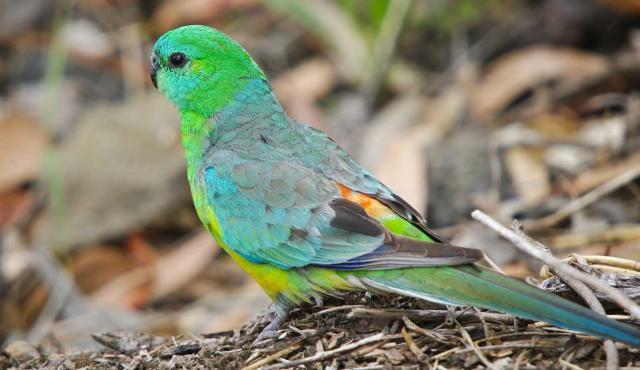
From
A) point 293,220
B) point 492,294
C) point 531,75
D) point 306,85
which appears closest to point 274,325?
point 293,220

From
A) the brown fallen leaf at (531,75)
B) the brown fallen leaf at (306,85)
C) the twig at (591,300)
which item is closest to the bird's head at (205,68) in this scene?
the twig at (591,300)

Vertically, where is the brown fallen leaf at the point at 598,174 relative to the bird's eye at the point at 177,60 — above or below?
above

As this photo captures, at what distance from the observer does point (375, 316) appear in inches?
147

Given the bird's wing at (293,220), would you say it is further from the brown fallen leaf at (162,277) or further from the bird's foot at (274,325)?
the brown fallen leaf at (162,277)

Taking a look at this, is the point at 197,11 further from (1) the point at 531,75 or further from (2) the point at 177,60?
(2) the point at 177,60

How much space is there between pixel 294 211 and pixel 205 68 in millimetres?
1251

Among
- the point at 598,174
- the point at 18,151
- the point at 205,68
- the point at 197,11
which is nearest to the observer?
the point at 205,68

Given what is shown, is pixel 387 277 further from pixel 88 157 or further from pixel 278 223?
pixel 88 157

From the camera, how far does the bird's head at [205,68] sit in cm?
494

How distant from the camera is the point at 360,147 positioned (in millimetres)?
7863

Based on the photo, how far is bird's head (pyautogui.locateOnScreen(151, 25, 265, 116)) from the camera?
4.94 m

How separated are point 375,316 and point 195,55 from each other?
2027 millimetres

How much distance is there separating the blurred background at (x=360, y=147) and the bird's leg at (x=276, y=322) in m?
2.06

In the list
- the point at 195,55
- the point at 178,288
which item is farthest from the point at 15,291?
the point at 195,55
